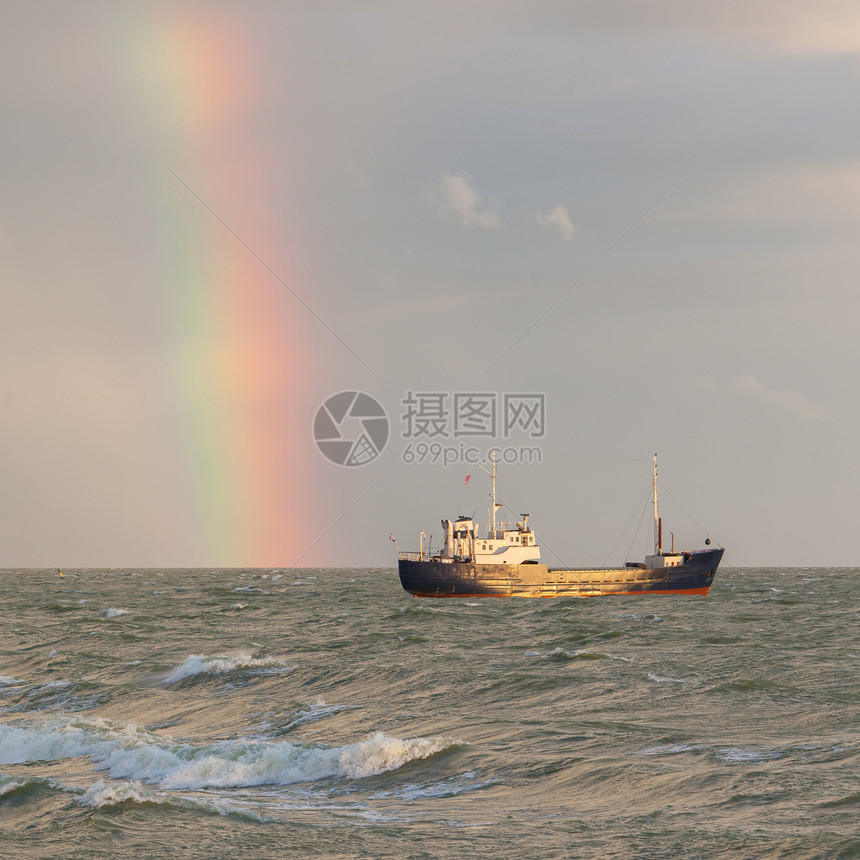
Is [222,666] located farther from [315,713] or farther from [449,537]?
[449,537]

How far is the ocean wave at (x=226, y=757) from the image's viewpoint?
1850 centimetres

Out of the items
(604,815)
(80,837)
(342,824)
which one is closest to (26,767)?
(80,837)

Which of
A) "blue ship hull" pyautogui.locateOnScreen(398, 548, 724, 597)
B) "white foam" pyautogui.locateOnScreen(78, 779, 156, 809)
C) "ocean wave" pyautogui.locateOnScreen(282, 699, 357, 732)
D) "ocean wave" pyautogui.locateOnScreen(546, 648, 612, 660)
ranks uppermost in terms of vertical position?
"blue ship hull" pyautogui.locateOnScreen(398, 548, 724, 597)

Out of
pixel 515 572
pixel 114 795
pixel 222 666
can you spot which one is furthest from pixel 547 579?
pixel 114 795

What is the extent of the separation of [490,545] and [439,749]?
237 feet

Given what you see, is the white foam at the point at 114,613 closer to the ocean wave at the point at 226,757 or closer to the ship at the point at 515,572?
the ship at the point at 515,572

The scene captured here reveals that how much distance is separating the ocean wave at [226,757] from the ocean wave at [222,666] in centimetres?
1337

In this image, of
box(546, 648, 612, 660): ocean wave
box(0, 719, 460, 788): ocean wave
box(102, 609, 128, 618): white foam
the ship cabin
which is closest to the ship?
the ship cabin

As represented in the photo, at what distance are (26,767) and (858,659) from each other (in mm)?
28811

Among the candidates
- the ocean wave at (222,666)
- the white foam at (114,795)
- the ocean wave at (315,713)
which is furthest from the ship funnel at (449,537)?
the white foam at (114,795)

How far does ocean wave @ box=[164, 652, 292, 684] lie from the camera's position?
118 ft

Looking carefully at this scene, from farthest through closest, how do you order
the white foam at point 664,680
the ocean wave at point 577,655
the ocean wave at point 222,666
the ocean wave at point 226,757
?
the ocean wave at point 577,655 → the ocean wave at point 222,666 → the white foam at point 664,680 → the ocean wave at point 226,757

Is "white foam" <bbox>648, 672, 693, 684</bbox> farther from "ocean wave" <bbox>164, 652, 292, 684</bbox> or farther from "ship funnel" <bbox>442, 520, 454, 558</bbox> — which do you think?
"ship funnel" <bbox>442, 520, 454, 558</bbox>

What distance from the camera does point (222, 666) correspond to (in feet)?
121
